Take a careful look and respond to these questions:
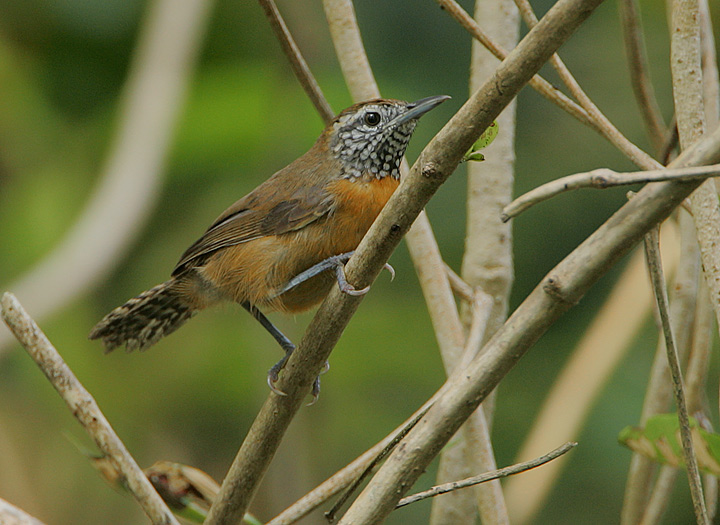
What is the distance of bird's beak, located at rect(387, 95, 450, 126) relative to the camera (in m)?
2.60

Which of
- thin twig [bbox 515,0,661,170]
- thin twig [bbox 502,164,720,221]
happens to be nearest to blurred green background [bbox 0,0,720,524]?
thin twig [bbox 515,0,661,170]

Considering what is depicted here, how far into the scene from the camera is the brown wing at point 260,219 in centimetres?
262

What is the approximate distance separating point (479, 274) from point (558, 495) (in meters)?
2.62

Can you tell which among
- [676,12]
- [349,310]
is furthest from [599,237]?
[676,12]

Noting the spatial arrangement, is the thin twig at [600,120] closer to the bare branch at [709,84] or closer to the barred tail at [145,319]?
the bare branch at [709,84]

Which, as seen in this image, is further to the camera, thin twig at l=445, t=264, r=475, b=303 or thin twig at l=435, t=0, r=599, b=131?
thin twig at l=445, t=264, r=475, b=303

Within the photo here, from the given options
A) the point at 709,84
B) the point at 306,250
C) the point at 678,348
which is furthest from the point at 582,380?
the point at 709,84

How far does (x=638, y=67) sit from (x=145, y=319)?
201 cm

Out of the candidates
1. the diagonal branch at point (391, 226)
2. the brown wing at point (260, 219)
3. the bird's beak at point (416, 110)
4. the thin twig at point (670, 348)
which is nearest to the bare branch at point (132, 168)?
the brown wing at point (260, 219)

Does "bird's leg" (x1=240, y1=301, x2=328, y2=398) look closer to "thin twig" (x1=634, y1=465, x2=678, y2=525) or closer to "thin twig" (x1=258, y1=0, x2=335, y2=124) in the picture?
"thin twig" (x1=258, y1=0, x2=335, y2=124)

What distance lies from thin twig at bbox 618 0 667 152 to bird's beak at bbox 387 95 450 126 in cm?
63

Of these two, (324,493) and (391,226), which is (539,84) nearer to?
(391,226)

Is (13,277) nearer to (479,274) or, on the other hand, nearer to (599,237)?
(479,274)

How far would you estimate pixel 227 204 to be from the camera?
468cm
